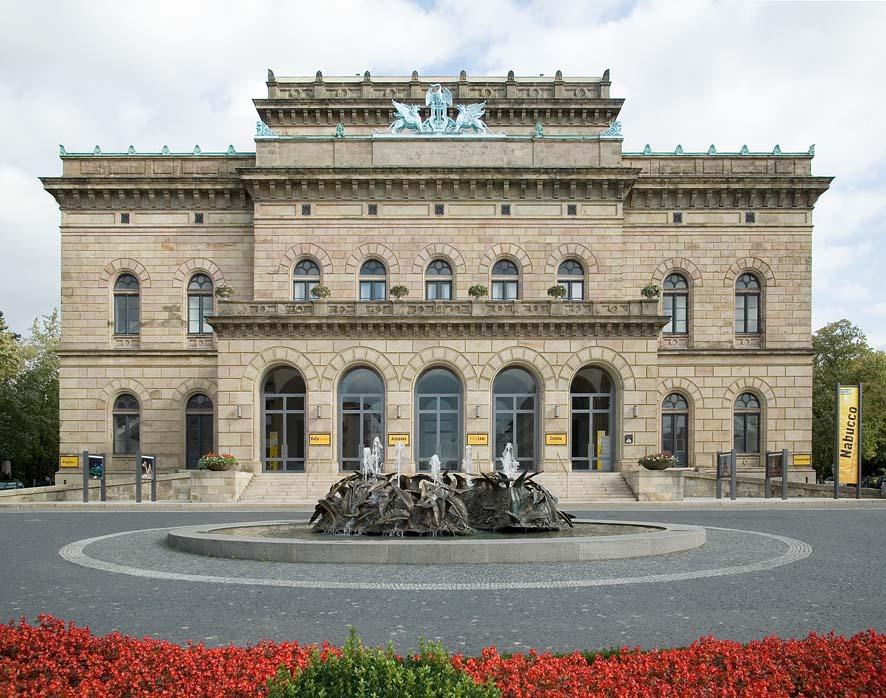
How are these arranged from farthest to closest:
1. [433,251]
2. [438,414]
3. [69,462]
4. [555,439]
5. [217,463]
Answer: [433,251] → [69,462] → [438,414] → [555,439] → [217,463]

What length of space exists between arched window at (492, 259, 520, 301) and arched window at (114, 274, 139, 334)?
65.0 ft

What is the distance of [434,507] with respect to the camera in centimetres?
1781

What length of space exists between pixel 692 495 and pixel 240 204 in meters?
28.1

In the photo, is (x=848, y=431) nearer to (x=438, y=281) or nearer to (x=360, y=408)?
(x=438, y=281)

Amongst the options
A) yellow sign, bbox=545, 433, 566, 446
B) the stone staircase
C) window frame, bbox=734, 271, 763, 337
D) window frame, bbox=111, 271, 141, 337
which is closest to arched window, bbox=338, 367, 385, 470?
the stone staircase

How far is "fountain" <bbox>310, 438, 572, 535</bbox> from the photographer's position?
17.8m

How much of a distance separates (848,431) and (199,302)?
33.0 m

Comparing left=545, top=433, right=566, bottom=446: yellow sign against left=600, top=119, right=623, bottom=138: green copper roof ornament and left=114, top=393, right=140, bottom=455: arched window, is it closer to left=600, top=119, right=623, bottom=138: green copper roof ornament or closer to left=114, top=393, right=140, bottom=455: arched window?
left=600, top=119, right=623, bottom=138: green copper roof ornament

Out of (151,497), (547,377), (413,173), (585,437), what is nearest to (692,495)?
(585,437)

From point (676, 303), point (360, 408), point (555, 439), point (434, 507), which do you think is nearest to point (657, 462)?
point (555, 439)

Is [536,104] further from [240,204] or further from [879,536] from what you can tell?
[879,536]

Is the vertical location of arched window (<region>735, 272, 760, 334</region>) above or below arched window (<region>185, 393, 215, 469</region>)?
above

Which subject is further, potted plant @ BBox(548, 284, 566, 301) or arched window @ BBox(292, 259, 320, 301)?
arched window @ BBox(292, 259, 320, 301)

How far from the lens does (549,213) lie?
4378 cm
